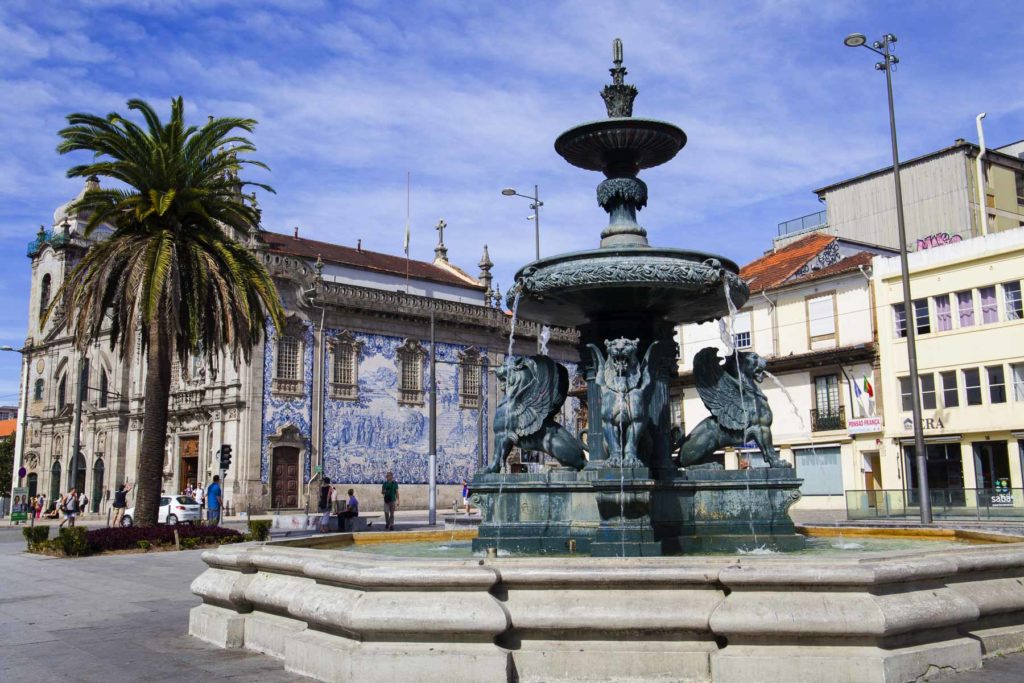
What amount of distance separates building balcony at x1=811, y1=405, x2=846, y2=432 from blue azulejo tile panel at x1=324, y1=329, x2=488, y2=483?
56.9 feet

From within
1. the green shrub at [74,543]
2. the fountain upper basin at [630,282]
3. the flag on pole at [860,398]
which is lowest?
the green shrub at [74,543]

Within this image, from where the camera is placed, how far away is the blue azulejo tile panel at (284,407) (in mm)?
38906

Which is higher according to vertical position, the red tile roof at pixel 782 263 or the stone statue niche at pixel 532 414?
the red tile roof at pixel 782 263

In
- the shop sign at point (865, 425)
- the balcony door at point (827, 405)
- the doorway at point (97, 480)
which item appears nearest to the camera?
the shop sign at point (865, 425)

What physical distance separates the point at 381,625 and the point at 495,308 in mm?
43532

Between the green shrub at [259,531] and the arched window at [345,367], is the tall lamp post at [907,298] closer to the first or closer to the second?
the green shrub at [259,531]

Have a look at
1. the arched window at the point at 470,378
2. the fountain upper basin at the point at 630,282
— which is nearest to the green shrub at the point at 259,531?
the fountain upper basin at the point at 630,282

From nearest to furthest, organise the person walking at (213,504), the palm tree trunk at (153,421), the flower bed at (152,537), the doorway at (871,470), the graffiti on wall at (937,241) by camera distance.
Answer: the flower bed at (152,537)
the palm tree trunk at (153,421)
the person walking at (213,504)
the doorway at (871,470)
the graffiti on wall at (937,241)

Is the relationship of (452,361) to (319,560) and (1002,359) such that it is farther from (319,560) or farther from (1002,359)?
(319,560)

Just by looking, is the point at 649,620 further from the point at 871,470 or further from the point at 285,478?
the point at 285,478

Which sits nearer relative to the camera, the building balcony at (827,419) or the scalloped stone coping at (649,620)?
the scalloped stone coping at (649,620)

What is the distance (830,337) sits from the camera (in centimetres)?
3525

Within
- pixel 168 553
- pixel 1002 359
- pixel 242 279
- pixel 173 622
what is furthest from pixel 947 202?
pixel 173 622

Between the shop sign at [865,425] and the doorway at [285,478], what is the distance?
2238cm
